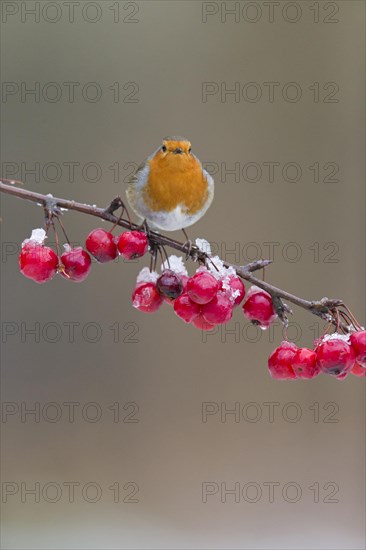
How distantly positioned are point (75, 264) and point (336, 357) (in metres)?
0.41

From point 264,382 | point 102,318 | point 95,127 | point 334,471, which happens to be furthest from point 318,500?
point 95,127

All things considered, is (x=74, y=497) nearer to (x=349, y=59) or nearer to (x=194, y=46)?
(x=194, y=46)

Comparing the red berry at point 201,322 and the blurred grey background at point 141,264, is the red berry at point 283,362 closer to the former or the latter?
the red berry at point 201,322

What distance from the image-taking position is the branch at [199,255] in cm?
91

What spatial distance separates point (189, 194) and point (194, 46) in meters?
2.11

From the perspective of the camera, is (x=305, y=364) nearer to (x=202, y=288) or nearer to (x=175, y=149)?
(x=202, y=288)

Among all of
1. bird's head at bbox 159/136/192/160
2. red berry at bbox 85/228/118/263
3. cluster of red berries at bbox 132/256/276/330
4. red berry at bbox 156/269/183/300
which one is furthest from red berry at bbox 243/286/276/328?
bird's head at bbox 159/136/192/160

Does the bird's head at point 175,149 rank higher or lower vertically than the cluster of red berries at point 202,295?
higher

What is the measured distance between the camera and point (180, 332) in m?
3.22

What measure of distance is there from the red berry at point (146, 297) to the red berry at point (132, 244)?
0.23 ft

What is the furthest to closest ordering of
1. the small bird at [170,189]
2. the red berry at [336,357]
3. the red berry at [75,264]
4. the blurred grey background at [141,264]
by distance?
the blurred grey background at [141,264]
the small bird at [170,189]
the red berry at [75,264]
the red berry at [336,357]

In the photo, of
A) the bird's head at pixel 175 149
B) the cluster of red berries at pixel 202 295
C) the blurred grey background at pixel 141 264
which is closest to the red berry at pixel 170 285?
the cluster of red berries at pixel 202 295

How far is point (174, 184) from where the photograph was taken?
4.57 feet

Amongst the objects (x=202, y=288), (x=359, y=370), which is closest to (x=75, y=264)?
(x=202, y=288)
